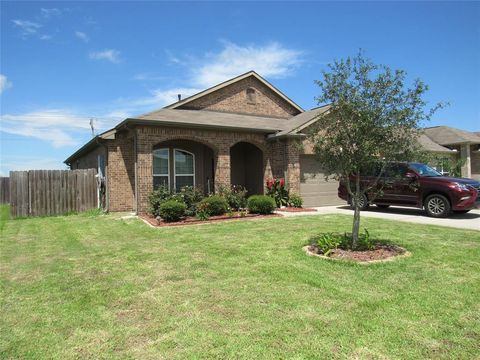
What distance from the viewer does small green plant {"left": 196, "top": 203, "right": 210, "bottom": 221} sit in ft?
38.7

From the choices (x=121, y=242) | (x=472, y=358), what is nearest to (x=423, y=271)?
(x=472, y=358)

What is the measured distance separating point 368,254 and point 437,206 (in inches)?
270

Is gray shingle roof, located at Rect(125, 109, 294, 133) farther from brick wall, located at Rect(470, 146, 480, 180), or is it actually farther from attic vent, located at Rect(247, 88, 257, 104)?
brick wall, located at Rect(470, 146, 480, 180)

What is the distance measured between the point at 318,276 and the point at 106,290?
123 inches

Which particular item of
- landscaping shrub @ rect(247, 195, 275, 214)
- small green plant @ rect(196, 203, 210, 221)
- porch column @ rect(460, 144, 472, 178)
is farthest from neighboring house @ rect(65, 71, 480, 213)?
porch column @ rect(460, 144, 472, 178)

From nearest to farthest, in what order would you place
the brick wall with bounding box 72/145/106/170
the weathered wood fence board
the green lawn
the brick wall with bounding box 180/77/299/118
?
1. the green lawn
2. the brick wall with bounding box 72/145/106/170
3. the brick wall with bounding box 180/77/299/118
4. the weathered wood fence board

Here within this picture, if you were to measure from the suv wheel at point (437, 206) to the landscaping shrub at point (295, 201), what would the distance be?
190 inches

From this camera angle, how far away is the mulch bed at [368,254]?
21.1ft

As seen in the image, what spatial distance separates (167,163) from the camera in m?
15.6

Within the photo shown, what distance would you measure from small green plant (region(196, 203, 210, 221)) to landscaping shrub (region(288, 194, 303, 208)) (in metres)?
4.59

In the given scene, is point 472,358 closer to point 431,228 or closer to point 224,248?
point 224,248

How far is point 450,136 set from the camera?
2512 cm

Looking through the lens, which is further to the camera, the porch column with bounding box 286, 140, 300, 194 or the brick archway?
the brick archway

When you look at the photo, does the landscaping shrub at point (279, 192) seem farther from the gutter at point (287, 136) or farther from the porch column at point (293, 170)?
the gutter at point (287, 136)
